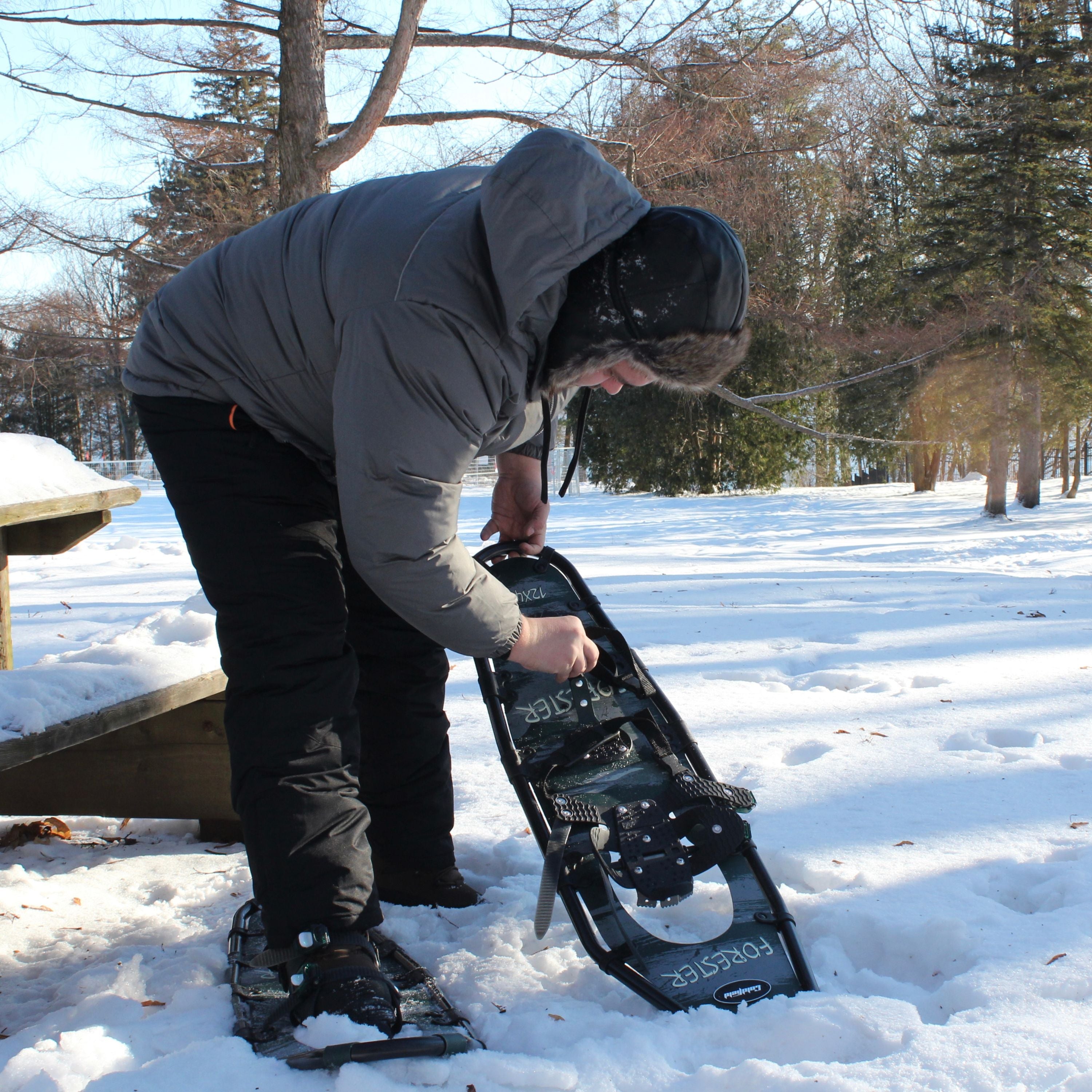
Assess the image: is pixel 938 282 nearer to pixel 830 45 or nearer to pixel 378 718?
pixel 830 45

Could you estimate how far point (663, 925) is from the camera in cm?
187

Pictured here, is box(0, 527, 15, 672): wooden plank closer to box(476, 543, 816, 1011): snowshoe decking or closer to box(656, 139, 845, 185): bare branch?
box(476, 543, 816, 1011): snowshoe decking

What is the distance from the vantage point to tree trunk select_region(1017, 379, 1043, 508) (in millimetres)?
11109

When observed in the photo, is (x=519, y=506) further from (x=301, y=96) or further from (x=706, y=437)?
(x=706, y=437)

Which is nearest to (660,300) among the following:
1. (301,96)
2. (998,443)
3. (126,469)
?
(301,96)

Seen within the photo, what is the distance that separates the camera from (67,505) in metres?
2.31

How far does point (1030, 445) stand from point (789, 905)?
12067 mm

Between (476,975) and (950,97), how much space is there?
42.0ft

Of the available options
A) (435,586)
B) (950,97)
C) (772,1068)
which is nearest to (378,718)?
(435,586)

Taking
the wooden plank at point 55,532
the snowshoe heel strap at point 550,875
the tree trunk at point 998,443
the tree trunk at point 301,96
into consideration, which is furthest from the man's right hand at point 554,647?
the tree trunk at point 998,443

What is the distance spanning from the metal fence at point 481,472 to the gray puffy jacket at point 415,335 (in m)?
14.7

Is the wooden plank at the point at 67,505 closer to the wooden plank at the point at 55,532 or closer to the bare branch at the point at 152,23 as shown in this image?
the wooden plank at the point at 55,532

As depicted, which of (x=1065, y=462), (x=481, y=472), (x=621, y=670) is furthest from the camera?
(x=481, y=472)

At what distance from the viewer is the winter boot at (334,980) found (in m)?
1.47
